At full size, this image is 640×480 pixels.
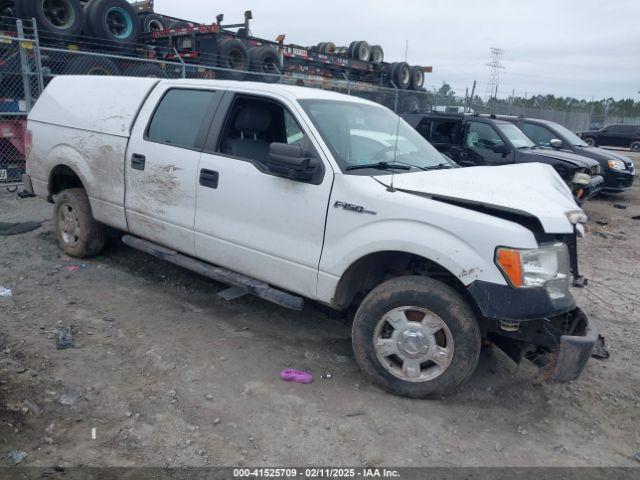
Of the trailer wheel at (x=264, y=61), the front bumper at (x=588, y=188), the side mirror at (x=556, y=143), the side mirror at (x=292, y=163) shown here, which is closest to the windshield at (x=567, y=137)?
the side mirror at (x=556, y=143)

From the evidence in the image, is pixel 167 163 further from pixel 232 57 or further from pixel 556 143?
pixel 232 57

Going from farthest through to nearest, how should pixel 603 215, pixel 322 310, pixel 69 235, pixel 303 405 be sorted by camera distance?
pixel 603 215 → pixel 69 235 → pixel 322 310 → pixel 303 405

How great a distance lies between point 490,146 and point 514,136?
0.65 meters

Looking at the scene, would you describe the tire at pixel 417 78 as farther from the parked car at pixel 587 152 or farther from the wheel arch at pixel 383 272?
the wheel arch at pixel 383 272

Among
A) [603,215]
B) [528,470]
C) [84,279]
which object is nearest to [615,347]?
[528,470]

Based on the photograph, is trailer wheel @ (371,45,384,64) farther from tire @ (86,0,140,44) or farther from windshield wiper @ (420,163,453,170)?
windshield wiper @ (420,163,453,170)

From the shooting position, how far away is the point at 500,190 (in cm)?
335

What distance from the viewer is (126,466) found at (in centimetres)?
267

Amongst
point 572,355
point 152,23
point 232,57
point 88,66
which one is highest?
point 152,23

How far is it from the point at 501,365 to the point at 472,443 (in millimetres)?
1087

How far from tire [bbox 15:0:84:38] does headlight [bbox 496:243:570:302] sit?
9.73m

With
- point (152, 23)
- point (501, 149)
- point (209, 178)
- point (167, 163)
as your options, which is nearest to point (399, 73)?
point (152, 23)

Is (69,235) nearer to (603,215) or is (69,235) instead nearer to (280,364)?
(280,364)

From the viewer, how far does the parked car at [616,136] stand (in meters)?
27.6
